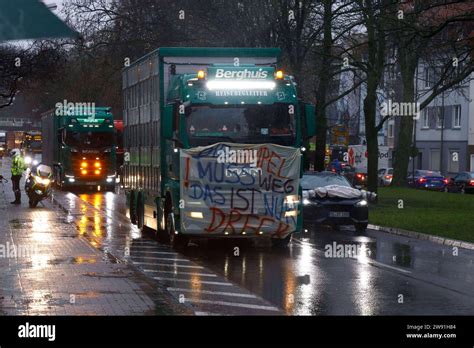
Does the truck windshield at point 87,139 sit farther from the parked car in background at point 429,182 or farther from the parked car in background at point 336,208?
the parked car in background at point 429,182

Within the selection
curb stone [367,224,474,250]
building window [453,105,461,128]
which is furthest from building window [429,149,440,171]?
curb stone [367,224,474,250]

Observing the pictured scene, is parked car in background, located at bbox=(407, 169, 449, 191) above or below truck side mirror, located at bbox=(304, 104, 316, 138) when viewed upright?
below

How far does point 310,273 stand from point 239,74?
4.83m

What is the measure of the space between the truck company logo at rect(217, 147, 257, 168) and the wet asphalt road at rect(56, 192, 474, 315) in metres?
1.77

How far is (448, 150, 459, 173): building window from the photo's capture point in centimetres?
7700

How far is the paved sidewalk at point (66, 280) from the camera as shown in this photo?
10177 millimetres

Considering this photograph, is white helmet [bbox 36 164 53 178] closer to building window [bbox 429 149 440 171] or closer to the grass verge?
the grass verge

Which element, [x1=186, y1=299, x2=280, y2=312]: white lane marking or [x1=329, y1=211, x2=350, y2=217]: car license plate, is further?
[x1=329, y1=211, x2=350, y2=217]: car license plate

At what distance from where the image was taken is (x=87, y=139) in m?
44.5

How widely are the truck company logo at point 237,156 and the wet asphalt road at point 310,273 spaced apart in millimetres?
1773

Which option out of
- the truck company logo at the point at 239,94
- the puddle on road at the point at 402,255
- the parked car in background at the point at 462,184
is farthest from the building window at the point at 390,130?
the truck company logo at the point at 239,94

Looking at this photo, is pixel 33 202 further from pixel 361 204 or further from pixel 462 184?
pixel 462 184

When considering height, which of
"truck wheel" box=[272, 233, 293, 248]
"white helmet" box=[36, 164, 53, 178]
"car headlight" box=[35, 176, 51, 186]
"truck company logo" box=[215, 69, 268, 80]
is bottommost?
"truck wheel" box=[272, 233, 293, 248]
